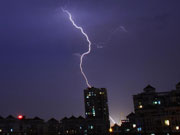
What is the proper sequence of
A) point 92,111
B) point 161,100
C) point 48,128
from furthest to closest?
point 92,111 → point 48,128 → point 161,100

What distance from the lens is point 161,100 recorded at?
81562 mm

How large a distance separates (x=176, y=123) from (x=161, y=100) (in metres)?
14.5

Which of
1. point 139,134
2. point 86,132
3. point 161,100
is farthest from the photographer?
point 86,132

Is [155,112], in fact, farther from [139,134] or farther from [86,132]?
[86,132]

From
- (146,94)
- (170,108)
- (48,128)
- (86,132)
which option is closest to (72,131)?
(86,132)

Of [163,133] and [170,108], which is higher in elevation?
[170,108]

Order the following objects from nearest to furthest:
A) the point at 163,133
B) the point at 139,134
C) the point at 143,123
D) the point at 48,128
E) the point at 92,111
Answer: the point at 163,133, the point at 139,134, the point at 143,123, the point at 48,128, the point at 92,111

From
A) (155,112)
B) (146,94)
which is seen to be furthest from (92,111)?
(155,112)

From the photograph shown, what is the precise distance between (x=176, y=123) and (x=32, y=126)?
61250 millimetres

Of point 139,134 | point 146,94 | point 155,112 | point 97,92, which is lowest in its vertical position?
point 139,134

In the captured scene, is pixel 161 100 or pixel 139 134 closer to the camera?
pixel 139 134

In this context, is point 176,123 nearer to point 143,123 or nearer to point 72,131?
point 143,123

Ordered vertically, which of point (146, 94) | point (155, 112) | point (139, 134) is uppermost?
point (146, 94)

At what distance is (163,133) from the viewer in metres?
63.8
